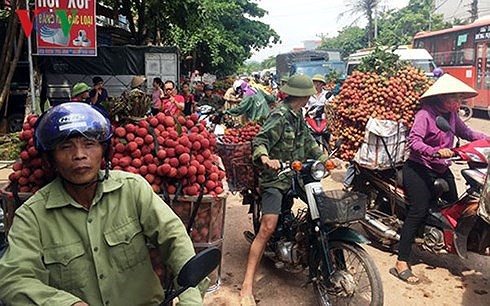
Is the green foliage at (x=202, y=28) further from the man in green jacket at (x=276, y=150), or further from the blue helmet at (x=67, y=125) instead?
the blue helmet at (x=67, y=125)

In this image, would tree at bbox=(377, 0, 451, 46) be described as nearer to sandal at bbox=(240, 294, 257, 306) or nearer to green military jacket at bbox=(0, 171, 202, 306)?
sandal at bbox=(240, 294, 257, 306)

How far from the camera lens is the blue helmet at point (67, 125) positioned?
1.81 metres

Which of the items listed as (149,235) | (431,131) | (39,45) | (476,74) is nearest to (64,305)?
(149,235)

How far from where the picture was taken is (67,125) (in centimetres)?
181

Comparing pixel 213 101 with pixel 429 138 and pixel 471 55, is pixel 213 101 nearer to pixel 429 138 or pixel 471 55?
pixel 429 138

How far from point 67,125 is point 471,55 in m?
19.1

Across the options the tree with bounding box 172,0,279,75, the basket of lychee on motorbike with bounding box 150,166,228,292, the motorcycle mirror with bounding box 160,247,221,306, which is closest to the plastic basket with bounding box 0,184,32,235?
the basket of lychee on motorbike with bounding box 150,166,228,292

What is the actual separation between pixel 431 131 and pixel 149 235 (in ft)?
10.2

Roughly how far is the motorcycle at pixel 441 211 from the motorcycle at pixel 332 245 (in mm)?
1104

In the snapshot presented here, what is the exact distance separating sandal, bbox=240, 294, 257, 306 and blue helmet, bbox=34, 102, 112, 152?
7.42ft

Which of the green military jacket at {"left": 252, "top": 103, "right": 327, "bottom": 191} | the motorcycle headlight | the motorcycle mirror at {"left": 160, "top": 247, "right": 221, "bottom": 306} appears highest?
the green military jacket at {"left": 252, "top": 103, "right": 327, "bottom": 191}

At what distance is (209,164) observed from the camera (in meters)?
2.96

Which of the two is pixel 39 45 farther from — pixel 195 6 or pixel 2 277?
pixel 2 277

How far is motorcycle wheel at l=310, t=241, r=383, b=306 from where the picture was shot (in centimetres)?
331
